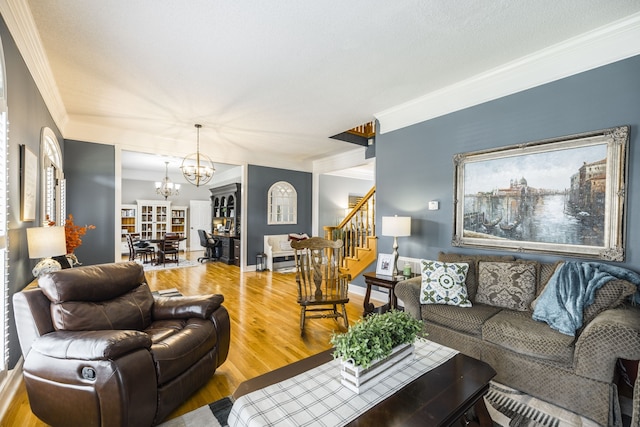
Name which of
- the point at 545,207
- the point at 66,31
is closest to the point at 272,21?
the point at 66,31

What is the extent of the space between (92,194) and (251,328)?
12.5ft

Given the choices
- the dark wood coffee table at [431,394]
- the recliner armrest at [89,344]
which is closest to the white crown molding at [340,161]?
the dark wood coffee table at [431,394]

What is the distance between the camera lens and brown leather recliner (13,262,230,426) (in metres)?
1.54

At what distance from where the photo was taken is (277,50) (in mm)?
2711

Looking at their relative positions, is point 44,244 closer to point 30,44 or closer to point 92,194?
point 30,44

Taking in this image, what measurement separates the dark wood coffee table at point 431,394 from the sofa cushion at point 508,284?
1.20 m

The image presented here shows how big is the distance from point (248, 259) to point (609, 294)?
19.8 feet

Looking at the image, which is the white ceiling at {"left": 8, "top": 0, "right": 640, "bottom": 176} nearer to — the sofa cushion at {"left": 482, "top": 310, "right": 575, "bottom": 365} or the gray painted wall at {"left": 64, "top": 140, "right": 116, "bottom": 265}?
the gray painted wall at {"left": 64, "top": 140, "right": 116, "bottom": 265}

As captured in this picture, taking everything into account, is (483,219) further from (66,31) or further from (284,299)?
(66,31)

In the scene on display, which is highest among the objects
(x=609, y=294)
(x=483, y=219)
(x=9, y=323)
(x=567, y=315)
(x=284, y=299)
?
(x=483, y=219)

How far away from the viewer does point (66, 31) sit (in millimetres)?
2428

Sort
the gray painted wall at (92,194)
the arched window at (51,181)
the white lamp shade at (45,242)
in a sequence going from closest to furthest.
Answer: the white lamp shade at (45,242), the arched window at (51,181), the gray painted wall at (92,194)

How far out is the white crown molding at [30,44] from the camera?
201 centimetres

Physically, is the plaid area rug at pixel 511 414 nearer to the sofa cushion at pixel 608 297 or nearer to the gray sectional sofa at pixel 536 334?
the gray sectional sofa at pixel 536 334
